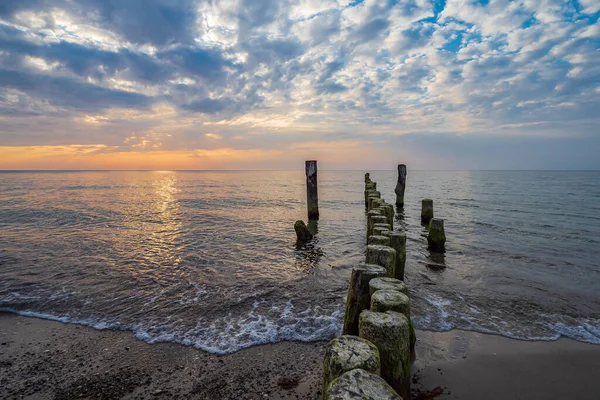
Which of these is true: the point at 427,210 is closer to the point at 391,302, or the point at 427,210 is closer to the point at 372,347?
the point at 391,302

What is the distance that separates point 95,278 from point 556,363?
394 inches

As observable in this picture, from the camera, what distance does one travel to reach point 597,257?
32.8 ft

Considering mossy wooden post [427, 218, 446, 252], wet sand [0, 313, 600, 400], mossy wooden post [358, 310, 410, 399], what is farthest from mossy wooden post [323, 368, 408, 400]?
mossy wooden post [427, 218, 446, 252]

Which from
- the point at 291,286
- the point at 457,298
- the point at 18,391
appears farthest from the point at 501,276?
the point at 18,391

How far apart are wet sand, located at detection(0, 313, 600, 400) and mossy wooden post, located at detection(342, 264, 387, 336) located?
658mm

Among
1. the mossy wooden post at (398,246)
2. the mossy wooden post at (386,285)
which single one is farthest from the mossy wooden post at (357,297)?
the mossy wooden post at (398,246)

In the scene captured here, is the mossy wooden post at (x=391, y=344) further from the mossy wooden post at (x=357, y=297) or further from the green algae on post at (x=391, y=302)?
the mossy wooden post at (x=357, y=297)

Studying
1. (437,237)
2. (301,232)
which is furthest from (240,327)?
(437,237)

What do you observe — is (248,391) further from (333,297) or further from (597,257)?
(597,257)

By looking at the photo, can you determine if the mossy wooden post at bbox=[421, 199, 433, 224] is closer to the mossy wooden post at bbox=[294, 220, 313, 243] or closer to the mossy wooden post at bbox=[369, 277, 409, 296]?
the mossy wooden post at bbox=[294, 220, 313, 243]

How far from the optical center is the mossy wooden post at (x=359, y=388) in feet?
7.13

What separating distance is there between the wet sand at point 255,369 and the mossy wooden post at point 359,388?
1.83m

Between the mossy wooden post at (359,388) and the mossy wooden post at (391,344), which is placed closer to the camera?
the mossy wooden post at (359,388)

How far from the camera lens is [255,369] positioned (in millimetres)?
4359
